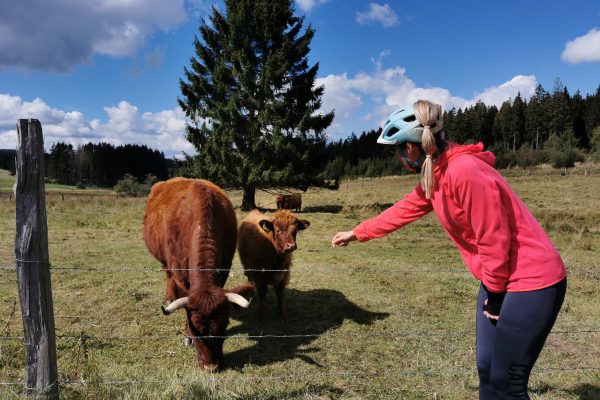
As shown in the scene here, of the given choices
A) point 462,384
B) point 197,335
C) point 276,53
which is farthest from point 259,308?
point 276,53

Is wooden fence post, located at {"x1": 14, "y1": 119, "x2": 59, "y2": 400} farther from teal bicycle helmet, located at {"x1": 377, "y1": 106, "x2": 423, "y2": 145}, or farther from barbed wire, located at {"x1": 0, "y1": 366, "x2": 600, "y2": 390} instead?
teal bicycle helmet, located at {"x1": 377, "y1": 106, "x2": 423, "y2": 145}

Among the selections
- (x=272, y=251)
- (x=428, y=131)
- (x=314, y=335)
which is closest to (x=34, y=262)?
(x=428, y=131)

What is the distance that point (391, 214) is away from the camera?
3357mm

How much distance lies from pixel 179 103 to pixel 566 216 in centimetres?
2057

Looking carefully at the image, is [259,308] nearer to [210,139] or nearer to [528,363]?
[528,363]

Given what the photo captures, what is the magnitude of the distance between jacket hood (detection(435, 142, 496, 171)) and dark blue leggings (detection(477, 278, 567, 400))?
827 mm

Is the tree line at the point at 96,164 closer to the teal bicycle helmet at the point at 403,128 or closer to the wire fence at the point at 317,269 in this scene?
the wire fence at the point at 317,269

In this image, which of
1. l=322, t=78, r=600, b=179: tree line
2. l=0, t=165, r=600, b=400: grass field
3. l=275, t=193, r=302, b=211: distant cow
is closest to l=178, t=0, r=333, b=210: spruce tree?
l=275, t=193, r=302, b=211: distant cow

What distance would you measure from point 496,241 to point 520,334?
0.58 metres

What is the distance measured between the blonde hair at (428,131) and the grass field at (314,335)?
8.37 feet

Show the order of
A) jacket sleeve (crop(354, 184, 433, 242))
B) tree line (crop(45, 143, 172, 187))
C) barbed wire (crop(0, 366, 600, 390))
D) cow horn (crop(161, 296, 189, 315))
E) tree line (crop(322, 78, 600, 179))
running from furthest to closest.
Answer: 1. tree line (crop(45, 143, 172, 187))
2. tree line (crop(322, 78, 600, 179))
3. cow horn (crop(161, 296, 189, 315))
4. barbed wire (crop(0, 366, 600, 390))
5. jacket sleeve (crop(354, 184, 433, 242))

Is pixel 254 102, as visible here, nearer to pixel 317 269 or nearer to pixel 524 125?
pixel 317 269

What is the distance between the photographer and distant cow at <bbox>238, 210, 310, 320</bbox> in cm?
681

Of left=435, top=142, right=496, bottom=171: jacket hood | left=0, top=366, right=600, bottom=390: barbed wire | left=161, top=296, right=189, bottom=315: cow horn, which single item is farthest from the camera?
left=161, top=296, right=189, bottom=315: cow horn
